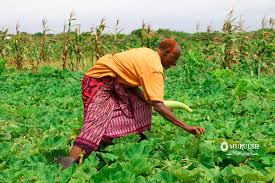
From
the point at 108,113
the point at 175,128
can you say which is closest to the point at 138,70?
the point at 108,113

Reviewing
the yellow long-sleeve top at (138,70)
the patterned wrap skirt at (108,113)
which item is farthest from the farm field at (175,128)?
the yellow long-sleeve top at (138,70)

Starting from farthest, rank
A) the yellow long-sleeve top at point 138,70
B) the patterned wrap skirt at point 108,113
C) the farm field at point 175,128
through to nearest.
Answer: the patterned wrap skirt at point 108,113 < the yellow long-sleeve top at point 138,70 < the farm field at point 175,128

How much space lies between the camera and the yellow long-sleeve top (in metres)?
4.03

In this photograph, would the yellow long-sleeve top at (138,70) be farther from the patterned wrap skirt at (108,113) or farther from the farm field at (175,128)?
the farm field at (175,128)

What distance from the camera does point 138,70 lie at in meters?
4.16

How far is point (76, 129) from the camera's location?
480cm

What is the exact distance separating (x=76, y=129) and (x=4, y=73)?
7.85m

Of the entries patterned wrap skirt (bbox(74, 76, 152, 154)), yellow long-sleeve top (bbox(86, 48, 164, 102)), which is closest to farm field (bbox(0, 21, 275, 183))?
patterned wrap skirt (bbox(74, 76, 152, 154))

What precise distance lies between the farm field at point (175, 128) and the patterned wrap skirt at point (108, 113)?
0.12 meters

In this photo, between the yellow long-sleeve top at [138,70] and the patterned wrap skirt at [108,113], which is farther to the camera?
the patterned wrap skirt at [108,113]

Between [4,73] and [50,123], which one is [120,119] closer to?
[50,123]

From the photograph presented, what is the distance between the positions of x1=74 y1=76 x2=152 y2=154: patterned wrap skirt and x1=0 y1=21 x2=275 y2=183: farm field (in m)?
0.12

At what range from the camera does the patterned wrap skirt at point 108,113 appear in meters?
4.16

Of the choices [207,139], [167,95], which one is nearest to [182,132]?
[207,139]
